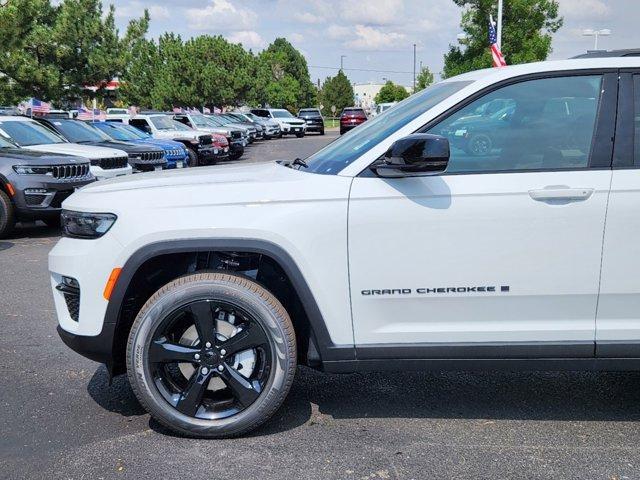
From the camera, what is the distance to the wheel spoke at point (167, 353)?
3500 mm

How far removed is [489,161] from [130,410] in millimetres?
2383

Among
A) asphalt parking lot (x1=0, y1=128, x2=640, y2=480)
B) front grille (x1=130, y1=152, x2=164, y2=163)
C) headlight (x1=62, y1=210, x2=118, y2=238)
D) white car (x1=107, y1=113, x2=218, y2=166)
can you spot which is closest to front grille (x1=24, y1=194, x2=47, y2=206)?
front grille (x1=130, y1=152, x2=164, y2=163)

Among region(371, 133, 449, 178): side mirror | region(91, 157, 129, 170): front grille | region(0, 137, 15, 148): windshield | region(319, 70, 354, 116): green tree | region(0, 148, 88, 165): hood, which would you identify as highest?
region(371, 133, 449, 178): side mirror

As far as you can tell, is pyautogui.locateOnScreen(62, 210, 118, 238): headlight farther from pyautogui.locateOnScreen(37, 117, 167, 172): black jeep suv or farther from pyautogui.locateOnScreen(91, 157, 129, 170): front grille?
pyautogui.locateOnScreen(37, 117, 167, 172): black jeep suv

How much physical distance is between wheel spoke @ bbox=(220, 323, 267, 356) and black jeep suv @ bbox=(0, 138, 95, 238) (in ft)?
24.1

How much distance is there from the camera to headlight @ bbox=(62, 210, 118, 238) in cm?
354

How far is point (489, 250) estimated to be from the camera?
3.35 meters

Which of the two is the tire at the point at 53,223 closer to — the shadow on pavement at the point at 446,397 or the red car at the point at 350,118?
the shadow on pavement at the point at 446,397

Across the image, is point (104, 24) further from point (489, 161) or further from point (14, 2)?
point (489, 161)

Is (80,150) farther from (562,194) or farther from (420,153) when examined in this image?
(562,194)

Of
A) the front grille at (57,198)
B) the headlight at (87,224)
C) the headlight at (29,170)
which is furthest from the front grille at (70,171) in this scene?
the headlight at (87,224)

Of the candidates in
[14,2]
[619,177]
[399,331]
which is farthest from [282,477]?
[14,2]

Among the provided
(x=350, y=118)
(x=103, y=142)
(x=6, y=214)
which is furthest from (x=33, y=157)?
(x=350, y=118)

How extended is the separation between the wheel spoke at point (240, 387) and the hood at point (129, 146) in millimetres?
10643
